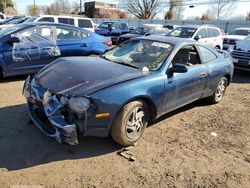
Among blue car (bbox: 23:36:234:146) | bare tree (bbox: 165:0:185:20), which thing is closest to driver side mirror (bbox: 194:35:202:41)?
blue car (bbox: 23:36:234:146)

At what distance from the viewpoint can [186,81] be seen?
4738mm

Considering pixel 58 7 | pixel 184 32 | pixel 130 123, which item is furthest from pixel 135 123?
pixel 58 7

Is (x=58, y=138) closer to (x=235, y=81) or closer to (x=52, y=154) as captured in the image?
(x=52, y=154)

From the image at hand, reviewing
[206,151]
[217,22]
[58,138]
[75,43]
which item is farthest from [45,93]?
[217,22]

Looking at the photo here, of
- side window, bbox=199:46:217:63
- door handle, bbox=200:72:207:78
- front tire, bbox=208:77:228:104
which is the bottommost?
front tire, bbox=208:77:228:104

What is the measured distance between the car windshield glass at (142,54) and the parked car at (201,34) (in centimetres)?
786

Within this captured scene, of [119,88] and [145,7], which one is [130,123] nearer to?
[119,88]

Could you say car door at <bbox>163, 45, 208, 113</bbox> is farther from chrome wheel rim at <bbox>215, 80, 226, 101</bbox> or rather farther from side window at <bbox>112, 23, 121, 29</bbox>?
side window at <bbox>112, 23, 121, 29</bbox>

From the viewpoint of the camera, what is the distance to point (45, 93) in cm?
373

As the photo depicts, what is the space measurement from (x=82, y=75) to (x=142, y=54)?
4.22 ft

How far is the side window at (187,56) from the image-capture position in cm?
473

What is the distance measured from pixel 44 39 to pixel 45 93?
12.9 feet

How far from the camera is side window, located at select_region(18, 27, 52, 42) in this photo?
6887 mm

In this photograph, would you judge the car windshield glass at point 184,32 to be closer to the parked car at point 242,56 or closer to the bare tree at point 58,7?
the parked car at point 242,56
